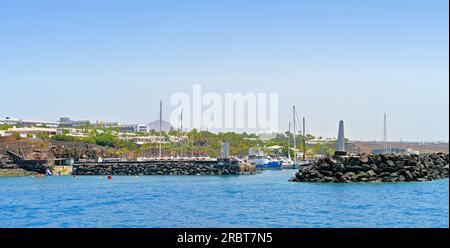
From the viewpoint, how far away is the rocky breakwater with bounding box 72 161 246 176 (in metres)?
69.2

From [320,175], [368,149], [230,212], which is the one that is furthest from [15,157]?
[368,149]

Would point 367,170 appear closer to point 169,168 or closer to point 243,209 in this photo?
point 243,209

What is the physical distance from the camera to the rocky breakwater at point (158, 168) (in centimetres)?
6925

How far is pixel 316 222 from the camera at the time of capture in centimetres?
2280

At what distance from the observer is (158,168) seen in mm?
71688

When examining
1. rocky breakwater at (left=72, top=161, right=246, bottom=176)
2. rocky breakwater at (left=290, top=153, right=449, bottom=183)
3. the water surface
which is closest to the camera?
the water surface

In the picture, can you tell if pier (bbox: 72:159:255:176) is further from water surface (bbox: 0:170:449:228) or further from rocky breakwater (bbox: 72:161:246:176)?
water surface (bbox: 0:170:449:228)

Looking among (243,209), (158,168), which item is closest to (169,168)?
(158,168)

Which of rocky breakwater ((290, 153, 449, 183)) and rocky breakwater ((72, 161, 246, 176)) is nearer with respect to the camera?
rocky breakwater ((290, 153, 449, 183))

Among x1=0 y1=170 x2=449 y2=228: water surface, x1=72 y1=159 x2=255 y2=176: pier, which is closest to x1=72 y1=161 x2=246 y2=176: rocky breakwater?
x1=72 y1=159 x2=255 y2=176: pier

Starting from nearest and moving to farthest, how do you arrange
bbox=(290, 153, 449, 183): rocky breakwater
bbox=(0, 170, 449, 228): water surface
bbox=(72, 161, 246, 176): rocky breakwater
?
bbox=(0, 170, 449, 228): water surface, bbox=(290, 153, 449, 183): rocky breakwater, bbox=(72, 161, 246, 176): rocky breakwater

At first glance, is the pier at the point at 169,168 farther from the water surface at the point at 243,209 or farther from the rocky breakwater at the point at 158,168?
the water surface at the point at 243,209

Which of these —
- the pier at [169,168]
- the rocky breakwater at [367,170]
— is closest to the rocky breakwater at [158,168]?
the pier at [169,168]
